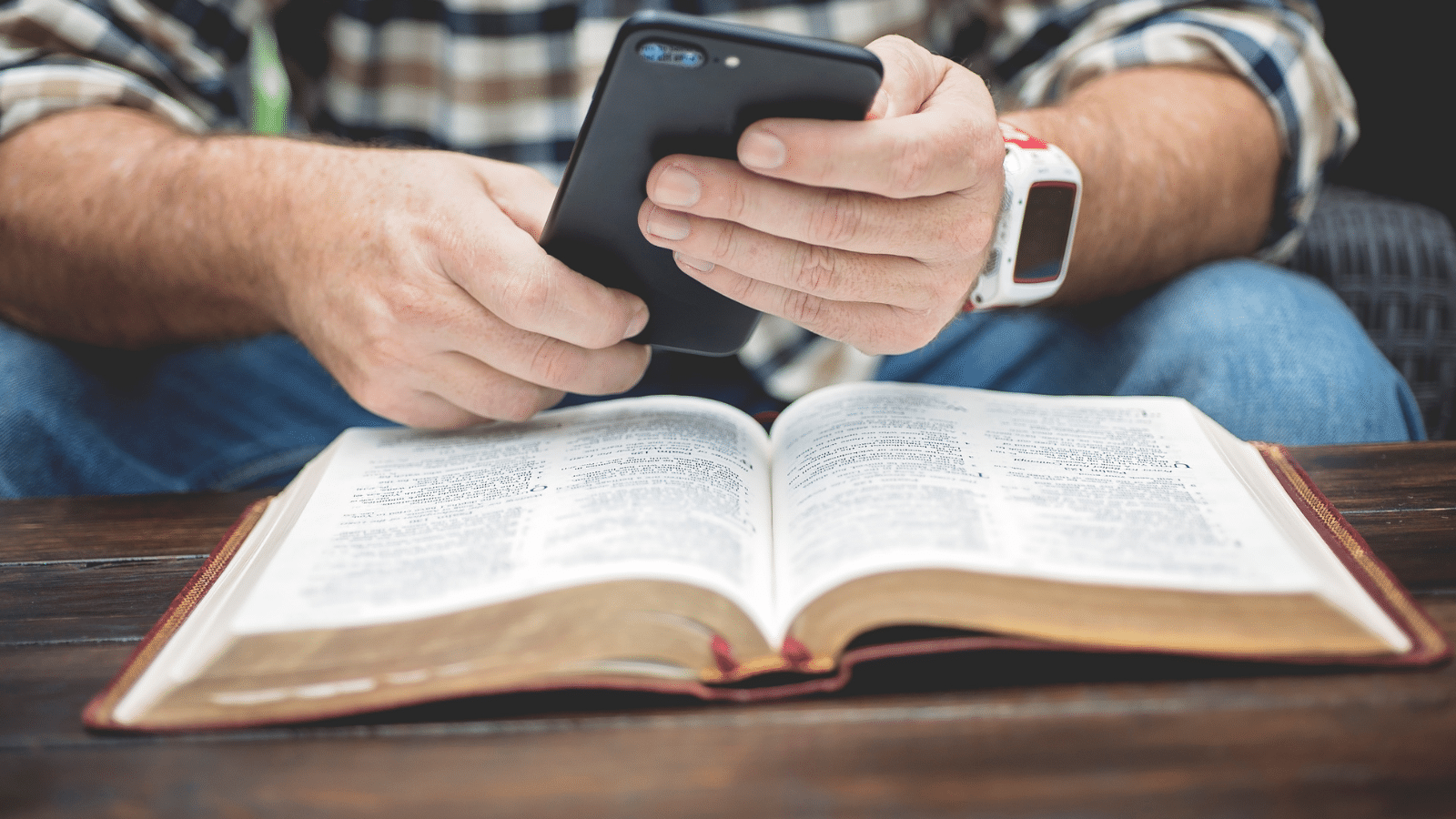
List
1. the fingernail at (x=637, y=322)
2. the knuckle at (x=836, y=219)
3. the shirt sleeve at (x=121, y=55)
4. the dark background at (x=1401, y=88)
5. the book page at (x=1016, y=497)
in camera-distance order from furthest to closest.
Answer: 1. the dark background at (x=1401, y=88)
2. the shirt sleeve at (x=121, y=55)
3. the fingernail at (x=637, y=322)
4. the knuckle at (x=836, y=219)
5. the book page at (x=1016, y=497)

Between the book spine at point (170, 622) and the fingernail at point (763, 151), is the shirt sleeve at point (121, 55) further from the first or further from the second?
the fingernail at point (763, 151)

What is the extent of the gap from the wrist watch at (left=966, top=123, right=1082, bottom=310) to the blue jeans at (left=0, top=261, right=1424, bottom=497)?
170 millimetres

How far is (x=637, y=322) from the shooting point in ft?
2.22

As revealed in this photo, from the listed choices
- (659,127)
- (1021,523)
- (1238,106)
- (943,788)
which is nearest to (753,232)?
(659,127)

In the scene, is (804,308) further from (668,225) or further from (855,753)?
(855,753)

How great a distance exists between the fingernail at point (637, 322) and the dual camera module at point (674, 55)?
22cm

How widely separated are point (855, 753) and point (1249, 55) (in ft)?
3.09

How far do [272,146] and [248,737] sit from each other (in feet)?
1.95

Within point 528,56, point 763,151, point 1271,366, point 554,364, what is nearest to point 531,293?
point 554,364

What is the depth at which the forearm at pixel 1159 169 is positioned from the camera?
88 cm

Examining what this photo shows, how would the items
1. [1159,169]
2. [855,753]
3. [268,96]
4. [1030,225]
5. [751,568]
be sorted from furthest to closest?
[268,96], [1159,169], [1030,225], [751,568], [855,753]

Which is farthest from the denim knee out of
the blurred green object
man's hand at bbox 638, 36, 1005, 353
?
the blurred green object

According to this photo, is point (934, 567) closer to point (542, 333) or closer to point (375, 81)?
point (542, 333)

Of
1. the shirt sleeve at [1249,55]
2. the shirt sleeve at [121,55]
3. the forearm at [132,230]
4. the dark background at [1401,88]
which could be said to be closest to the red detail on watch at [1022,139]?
the shirt sleeve at [1249,55]
